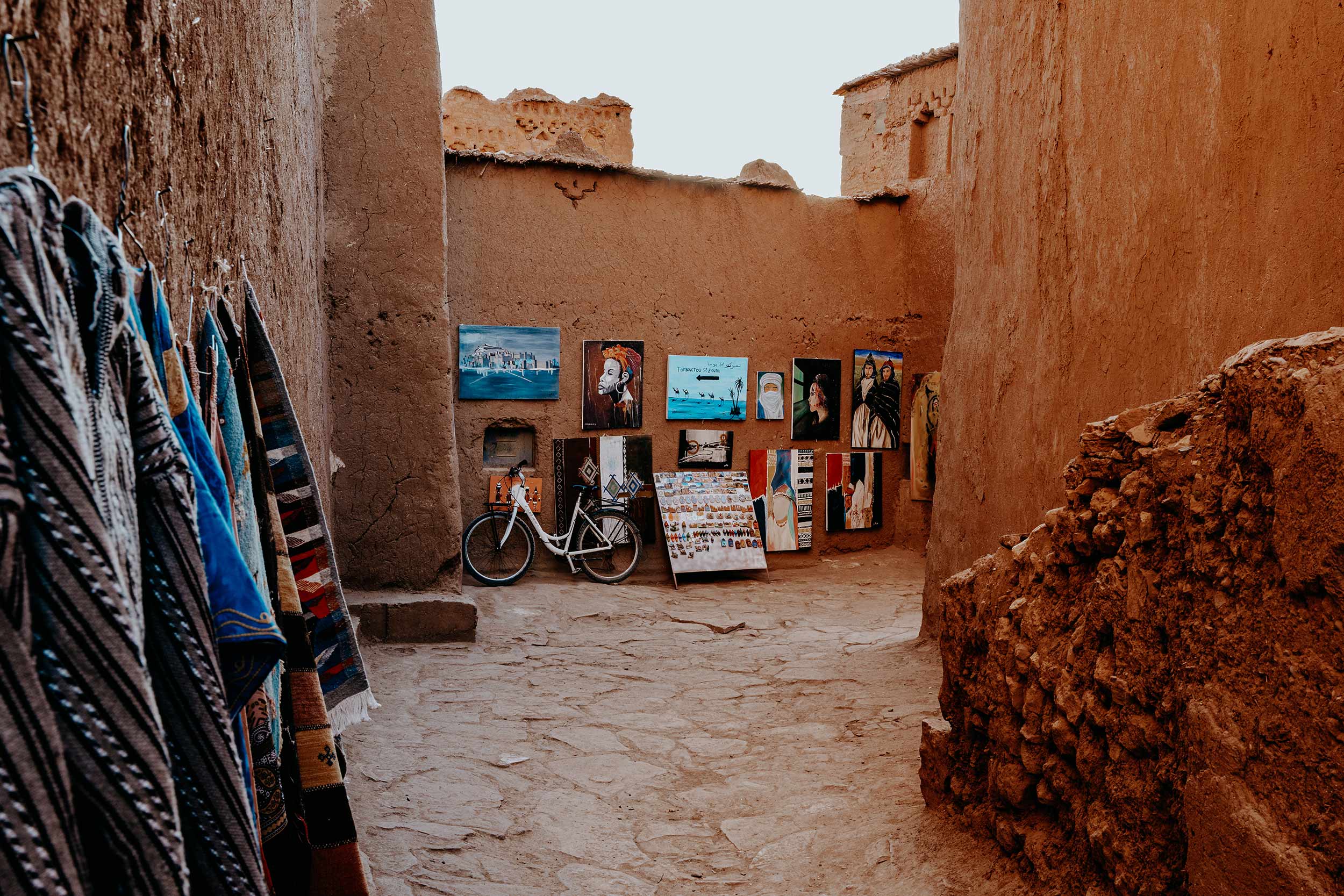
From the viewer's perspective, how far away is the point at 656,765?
3799mm

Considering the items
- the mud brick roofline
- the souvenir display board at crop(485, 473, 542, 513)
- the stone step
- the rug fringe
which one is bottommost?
the stone step

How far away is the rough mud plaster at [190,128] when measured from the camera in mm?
1198

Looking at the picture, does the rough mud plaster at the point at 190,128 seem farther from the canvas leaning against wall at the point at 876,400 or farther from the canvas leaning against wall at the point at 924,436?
the canvas leaning against wall at the point at 924,436

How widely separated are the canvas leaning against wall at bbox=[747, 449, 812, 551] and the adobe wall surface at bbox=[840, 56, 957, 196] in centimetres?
244

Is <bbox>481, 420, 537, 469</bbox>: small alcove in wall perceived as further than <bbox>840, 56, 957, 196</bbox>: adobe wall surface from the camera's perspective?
No

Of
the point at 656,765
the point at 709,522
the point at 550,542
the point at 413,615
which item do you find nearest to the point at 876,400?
the point at 709,522

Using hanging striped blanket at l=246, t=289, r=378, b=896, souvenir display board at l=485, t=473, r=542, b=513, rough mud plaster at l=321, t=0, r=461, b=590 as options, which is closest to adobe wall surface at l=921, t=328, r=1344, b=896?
hanging striped blanket at l=246, t=289, r=378, b=896

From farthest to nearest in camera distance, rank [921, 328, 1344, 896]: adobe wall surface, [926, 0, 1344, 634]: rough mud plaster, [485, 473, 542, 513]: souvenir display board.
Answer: [485, 473, 542, 513]: souvenir display board → [926, 0, 1344, 634]: rough mud plaster → [921, 328, 1344, 896]: adobe wall surface

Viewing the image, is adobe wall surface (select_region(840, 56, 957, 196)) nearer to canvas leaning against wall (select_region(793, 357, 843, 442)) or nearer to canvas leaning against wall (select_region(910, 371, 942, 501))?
canvas leaning against wall (select_region(793, 357, 843, 442))

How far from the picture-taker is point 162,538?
3.57 feet

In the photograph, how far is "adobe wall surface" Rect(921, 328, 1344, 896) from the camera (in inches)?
69.4

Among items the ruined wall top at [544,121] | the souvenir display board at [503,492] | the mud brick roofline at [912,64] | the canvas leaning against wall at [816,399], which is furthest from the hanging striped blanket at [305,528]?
the ruined wall top at [544,121]

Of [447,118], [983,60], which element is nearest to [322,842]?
[983,60]

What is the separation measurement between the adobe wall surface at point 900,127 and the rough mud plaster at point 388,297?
4.46 meters
